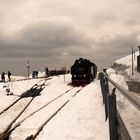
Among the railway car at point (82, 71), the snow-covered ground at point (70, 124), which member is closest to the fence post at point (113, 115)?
the snow-covered ground at point (70, 124)

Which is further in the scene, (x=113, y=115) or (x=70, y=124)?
(x=70, y=124)

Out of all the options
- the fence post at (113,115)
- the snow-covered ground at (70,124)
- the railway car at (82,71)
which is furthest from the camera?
the railway car at (82,71)

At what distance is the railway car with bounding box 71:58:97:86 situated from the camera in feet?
127

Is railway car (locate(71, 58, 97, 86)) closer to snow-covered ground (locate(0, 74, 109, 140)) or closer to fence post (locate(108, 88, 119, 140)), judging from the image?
snow-covered ground (locate(0, 74, 109, 140))

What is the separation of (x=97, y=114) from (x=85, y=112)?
100 centimetres

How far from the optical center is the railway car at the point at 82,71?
38.8 meters

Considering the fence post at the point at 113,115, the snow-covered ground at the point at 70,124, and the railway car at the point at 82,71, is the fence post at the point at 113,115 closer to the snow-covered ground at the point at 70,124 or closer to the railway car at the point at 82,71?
the snow-covered ground at the point at 70,124

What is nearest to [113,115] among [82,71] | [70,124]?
[70,124]

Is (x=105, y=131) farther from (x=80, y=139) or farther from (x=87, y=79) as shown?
(x=87, y=79)

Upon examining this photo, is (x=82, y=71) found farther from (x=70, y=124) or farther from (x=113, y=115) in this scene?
(x=113, y=115)

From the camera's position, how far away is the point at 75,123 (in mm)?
13586

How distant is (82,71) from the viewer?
39.6 metres

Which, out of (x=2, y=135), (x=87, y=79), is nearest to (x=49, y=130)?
(x=2, y=135)

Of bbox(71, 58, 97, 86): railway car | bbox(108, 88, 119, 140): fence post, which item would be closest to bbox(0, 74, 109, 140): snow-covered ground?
bbox(108, 88, 119, 140): fence post
